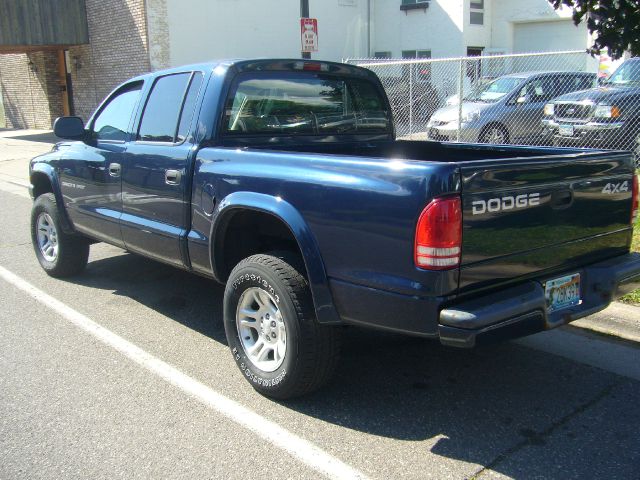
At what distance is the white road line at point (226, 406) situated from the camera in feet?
10.2

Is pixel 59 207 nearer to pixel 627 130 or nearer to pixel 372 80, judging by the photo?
pixel 372 80

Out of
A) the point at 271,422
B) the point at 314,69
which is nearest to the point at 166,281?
the point at 314,69

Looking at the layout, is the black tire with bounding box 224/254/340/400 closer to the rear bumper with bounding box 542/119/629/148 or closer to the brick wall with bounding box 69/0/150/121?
the rear bumper with bounding box 542/119/629/148

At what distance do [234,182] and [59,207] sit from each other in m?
2.84

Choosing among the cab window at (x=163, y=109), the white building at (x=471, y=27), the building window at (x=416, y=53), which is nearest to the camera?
the cab window at (x=163, y=109)

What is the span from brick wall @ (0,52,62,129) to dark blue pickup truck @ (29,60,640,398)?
1980cm

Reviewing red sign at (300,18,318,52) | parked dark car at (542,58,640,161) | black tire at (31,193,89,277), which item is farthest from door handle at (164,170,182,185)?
parked dark car at (542,58,640,161)

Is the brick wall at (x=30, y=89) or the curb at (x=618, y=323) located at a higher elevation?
the brick wall at (x=30, y=89)

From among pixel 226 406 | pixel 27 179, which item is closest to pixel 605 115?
pixel 226 406

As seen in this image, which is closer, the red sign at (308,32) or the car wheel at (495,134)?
the red sign at (308,32)

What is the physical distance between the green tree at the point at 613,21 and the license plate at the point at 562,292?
1.66m

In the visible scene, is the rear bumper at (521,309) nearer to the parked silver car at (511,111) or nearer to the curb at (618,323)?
the curb at (618,323)

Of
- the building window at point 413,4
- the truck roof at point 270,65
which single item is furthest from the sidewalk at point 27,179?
the building window at point 413,4

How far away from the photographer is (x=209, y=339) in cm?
473
